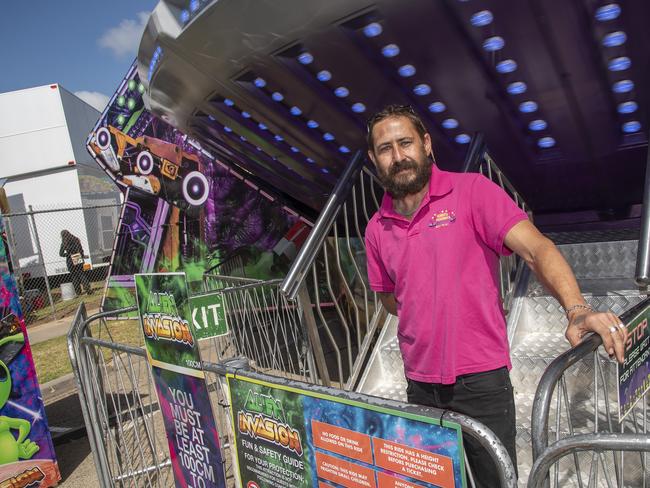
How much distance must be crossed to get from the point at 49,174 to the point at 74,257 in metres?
2.19

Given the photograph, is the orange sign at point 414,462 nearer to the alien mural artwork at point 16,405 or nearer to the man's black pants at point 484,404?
the man's black pants at point 484,404

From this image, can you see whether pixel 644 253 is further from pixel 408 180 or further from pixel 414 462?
pixel 414 462

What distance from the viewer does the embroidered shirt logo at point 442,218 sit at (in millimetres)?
1993

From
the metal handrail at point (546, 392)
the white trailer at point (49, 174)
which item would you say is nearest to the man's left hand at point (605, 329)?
the metal handrail at point (546, 392)

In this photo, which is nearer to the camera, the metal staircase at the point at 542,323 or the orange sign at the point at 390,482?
the orange sign at the point at 390,482

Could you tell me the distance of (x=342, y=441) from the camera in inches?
61.6

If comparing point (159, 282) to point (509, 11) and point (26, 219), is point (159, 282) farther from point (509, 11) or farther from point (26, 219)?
point (26, 219)

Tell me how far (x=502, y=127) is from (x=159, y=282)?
2685 millimetres

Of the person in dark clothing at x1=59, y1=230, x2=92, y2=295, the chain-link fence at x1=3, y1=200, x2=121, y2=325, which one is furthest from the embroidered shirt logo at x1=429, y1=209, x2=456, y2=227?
the person in dark clothing at x1=59, y1=230, x2=92, y2=295

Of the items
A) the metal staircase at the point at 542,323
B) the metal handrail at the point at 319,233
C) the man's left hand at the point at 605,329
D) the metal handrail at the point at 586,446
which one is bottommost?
the metal staircase at the point at 542,323

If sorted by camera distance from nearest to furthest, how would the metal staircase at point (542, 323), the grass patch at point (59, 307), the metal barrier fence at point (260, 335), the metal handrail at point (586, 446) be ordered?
1. the metal handrail at point (586, 446)
2. the metal staircase at point (542, 323)
3. the metal barrier fence at point (260, 335)
4. the grass patch at point (59, 307)

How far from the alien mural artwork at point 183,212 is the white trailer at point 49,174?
302cm

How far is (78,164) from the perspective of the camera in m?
12.8

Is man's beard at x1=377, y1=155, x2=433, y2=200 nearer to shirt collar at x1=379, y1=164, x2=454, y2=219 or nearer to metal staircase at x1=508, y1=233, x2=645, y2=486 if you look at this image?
shirt collar at x1=379, y1=164, x2=454, y2=219
